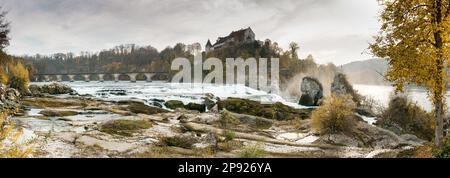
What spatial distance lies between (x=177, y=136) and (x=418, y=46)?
16267 mm

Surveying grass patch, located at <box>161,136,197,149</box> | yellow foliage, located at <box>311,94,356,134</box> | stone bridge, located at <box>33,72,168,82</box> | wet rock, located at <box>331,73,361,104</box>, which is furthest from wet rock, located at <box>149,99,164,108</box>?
stone bridge, located at <box>33,72,168,82</box>

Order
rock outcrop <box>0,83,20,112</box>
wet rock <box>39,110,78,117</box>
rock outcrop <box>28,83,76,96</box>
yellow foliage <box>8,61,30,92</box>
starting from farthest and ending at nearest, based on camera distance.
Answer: rock outcrop <box>28,83,76,96</box>
yellow foliage <box>8,61,30,92</box>
wet rock <box>39,110,78,117</box>
rock outcrop <box>0,83,20,112</box>

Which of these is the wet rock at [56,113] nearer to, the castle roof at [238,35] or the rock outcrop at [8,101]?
the rock outcrop at [8,101]

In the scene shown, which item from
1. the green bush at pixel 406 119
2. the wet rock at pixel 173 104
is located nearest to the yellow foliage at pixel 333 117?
the green bush at pixel 406 119

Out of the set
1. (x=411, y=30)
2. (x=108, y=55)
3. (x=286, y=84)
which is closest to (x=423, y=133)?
(x=411, y=30)

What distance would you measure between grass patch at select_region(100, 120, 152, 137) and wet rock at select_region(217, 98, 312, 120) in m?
22.1

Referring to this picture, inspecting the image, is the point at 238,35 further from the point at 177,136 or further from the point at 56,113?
the point at 177,136

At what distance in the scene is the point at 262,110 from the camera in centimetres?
5022

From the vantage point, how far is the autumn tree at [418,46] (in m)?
16.6

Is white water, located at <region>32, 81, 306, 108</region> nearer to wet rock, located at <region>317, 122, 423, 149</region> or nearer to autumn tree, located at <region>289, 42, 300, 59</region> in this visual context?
wet rock, located at <region>317, 122, 423, 149</region>

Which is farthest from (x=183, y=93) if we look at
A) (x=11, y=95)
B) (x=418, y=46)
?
(x=418, y=46)

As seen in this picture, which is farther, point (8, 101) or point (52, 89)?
point (52, 89)

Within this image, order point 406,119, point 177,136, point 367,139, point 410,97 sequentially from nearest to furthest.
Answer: point 177,136 < point 367,139 < point 406,119 < point 410,97

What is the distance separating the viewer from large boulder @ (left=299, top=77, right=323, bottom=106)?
77.2 meters
